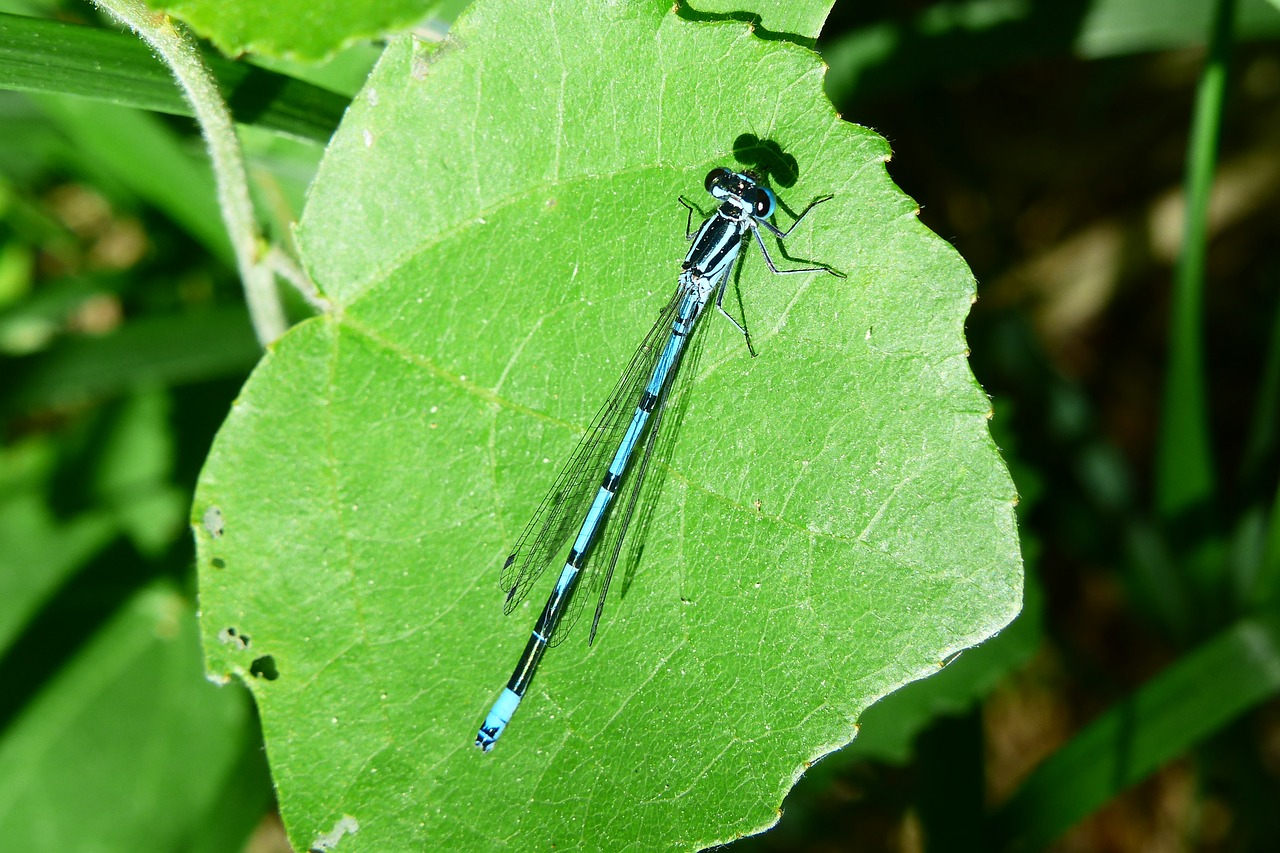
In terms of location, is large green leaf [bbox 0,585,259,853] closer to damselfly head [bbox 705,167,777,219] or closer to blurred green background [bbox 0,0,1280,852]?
blurred green background [bbox 0,0,1280,852]

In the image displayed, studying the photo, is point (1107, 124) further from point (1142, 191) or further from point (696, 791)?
point (696, 791)

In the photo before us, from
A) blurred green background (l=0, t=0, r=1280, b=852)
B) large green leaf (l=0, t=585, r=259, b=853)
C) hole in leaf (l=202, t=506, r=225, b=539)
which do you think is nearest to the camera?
hole in leaf (l=202, t=506, r=225, b=539)

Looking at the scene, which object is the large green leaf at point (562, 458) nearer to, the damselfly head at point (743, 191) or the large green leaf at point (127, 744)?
the damselfly head at point (743, 191)

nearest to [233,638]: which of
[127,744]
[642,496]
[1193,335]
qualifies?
[642,496]

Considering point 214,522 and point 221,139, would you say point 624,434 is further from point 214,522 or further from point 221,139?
point 221,139

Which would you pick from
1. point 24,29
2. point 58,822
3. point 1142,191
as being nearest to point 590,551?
point 24,29

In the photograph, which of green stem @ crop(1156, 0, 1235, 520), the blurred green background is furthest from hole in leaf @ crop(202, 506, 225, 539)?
green stem @ crop(1156, 0, 1235, 520)
